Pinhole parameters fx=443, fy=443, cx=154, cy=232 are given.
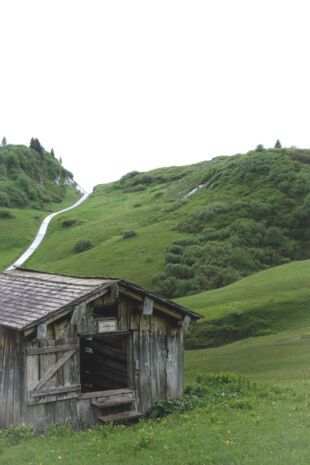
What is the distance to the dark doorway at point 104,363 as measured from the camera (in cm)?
1875

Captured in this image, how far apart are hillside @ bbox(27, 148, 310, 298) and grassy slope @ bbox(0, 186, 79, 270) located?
4.01 meters

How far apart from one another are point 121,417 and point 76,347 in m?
2.78

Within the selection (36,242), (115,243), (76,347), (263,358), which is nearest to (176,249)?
(115,243)

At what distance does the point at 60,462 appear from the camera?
11164mm

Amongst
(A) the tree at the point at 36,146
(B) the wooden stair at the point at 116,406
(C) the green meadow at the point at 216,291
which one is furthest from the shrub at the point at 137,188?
(B) the wooden stair at the point at 116,406

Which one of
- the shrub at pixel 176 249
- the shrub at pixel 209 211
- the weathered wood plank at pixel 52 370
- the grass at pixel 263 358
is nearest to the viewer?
the weathered wood plank at pixel 52 370

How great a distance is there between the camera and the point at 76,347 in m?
14.9

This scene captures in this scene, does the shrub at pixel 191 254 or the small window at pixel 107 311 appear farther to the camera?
the shrub at pixel 191 254

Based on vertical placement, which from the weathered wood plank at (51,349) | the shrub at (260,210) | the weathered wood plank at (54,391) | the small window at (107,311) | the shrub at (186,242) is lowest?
the weathered wood plank at (54,391)

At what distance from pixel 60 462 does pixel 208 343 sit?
22.8m

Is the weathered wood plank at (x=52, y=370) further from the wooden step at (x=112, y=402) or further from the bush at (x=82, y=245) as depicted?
the bush at (x=82, y=245)

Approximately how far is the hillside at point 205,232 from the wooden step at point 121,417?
3657cm

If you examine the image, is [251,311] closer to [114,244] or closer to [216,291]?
[216,291]

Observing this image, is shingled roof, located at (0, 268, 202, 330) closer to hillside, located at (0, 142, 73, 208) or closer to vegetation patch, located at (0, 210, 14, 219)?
vegetation patch, located at (0, 210, 14, 219)
